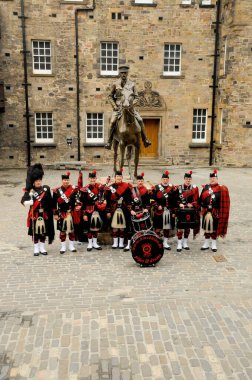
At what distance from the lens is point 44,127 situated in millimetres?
23031

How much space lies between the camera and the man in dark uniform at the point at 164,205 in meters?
8.98

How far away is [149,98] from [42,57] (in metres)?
6.61

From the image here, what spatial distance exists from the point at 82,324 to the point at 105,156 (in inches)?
712

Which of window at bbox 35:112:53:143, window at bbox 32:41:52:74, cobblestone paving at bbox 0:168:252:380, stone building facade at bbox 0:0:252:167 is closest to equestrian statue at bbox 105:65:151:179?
cobblestone paving at bbox 0:168:252:380

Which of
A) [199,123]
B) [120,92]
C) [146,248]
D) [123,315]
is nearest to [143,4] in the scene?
[199,123]

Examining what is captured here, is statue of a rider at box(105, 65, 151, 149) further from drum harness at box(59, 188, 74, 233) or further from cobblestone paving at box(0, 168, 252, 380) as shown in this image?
cobblestone paving at box(0, 168, 252, 380)

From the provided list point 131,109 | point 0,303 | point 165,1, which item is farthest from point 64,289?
point 165,1

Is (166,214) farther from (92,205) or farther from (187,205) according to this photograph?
(92,205)

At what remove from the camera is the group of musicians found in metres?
8.66

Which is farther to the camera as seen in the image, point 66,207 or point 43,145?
point 43,145

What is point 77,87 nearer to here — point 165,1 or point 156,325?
point 165,1

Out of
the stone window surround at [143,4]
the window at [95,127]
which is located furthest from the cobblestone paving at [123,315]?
the stone window surround at [143,4]

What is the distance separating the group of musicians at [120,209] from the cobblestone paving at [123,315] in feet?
1.59

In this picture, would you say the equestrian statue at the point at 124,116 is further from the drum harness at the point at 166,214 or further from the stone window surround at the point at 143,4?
the stone window surround at the point at 143,4
